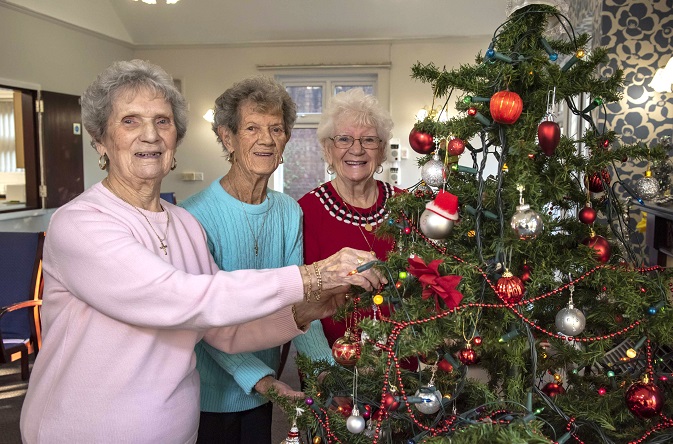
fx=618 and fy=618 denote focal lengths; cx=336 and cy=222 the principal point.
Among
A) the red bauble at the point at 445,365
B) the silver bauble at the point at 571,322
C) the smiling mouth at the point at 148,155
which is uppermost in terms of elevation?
the smiling mouth at the point at 148,155

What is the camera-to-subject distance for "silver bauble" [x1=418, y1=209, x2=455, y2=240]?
113 centimetres

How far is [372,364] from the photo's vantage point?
1.17m

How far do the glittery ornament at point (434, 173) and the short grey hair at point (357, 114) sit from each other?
105 cm

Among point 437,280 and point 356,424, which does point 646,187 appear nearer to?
point 437,280

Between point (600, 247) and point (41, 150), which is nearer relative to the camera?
point (600, 247)

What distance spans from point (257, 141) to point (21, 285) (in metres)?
2.92

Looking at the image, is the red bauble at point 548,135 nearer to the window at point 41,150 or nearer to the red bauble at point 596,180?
the red bauble at point 596,180

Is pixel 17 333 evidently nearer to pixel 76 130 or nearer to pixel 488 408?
pixel 488 408

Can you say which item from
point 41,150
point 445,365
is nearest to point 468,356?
point 445,365

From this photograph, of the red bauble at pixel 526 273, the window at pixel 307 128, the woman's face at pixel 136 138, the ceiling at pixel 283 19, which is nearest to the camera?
the red bauble at pixel 526 273

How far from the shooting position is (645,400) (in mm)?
1121

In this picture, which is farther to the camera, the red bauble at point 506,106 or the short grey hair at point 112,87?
the short grey hair at point 112,87

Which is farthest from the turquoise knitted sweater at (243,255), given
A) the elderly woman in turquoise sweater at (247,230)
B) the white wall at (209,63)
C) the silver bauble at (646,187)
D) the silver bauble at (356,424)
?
the white wall at (209,63)

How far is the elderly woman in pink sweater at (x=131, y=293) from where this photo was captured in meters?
1.27
